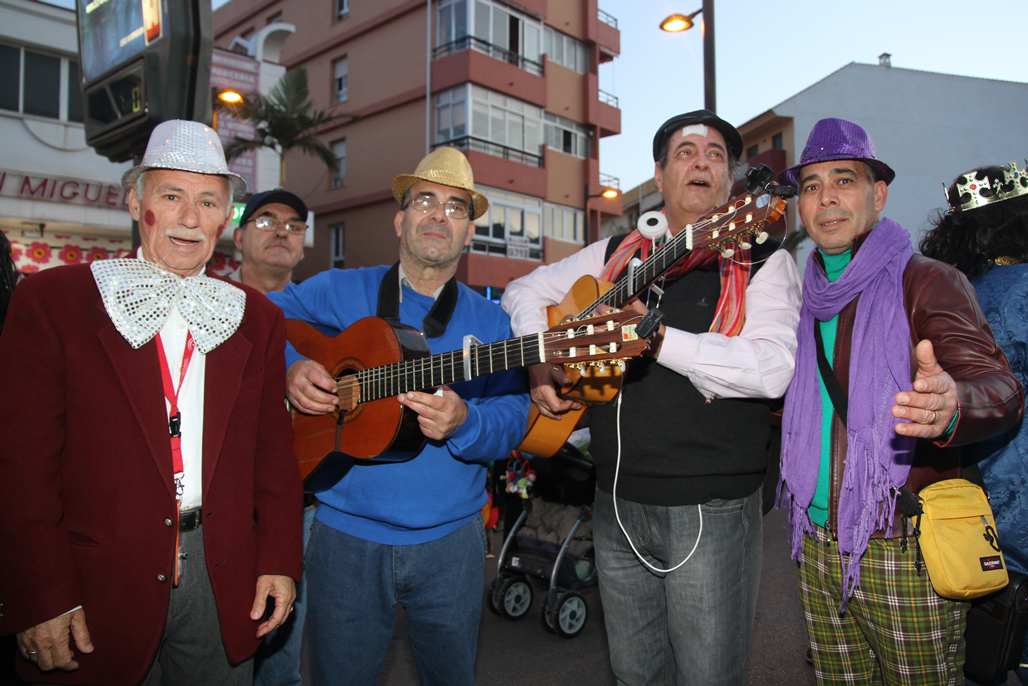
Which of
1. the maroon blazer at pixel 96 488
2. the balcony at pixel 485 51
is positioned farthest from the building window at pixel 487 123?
the maroon blazer at pixel 96 488

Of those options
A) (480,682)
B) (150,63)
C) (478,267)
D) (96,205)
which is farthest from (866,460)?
(478,267)

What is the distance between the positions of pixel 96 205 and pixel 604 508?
538 inches

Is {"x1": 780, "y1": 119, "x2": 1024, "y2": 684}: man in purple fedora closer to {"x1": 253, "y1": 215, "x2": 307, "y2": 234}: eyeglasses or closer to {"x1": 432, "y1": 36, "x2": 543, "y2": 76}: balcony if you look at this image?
{"x1": 253, "y1": 215, "x2": 307, "y2": 234}: eyeglasses

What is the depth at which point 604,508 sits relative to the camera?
2.58m

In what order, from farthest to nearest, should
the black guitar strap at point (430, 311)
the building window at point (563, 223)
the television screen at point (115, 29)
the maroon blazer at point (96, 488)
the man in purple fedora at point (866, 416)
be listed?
the building window at point (563, 223)
the television screen at point (115, 29)
the black guitar strap at point (430, 311)
the man in purple fedora at point (866, 416)
the maroon blazer at point (96, 488)

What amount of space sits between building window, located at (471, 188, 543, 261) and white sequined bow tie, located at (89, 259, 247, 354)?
60.0ft

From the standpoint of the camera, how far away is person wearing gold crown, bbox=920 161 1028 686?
94.5 inches

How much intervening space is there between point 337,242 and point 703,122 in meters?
22.0

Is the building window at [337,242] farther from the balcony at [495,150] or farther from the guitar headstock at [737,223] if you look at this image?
the guitar headstock at [737,223]

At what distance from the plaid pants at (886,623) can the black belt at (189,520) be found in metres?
2.13

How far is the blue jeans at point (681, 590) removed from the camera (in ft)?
7.36

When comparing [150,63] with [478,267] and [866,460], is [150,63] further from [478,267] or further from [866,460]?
[478,267]

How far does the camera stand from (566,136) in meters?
23.6

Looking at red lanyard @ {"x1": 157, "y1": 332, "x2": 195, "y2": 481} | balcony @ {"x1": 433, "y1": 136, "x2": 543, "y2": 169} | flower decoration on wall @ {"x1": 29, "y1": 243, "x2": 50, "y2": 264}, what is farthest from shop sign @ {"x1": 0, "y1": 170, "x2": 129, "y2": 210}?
red lanyard @ {"x1": 157, "y1": 332, "x2": 195, "y2": 481}
